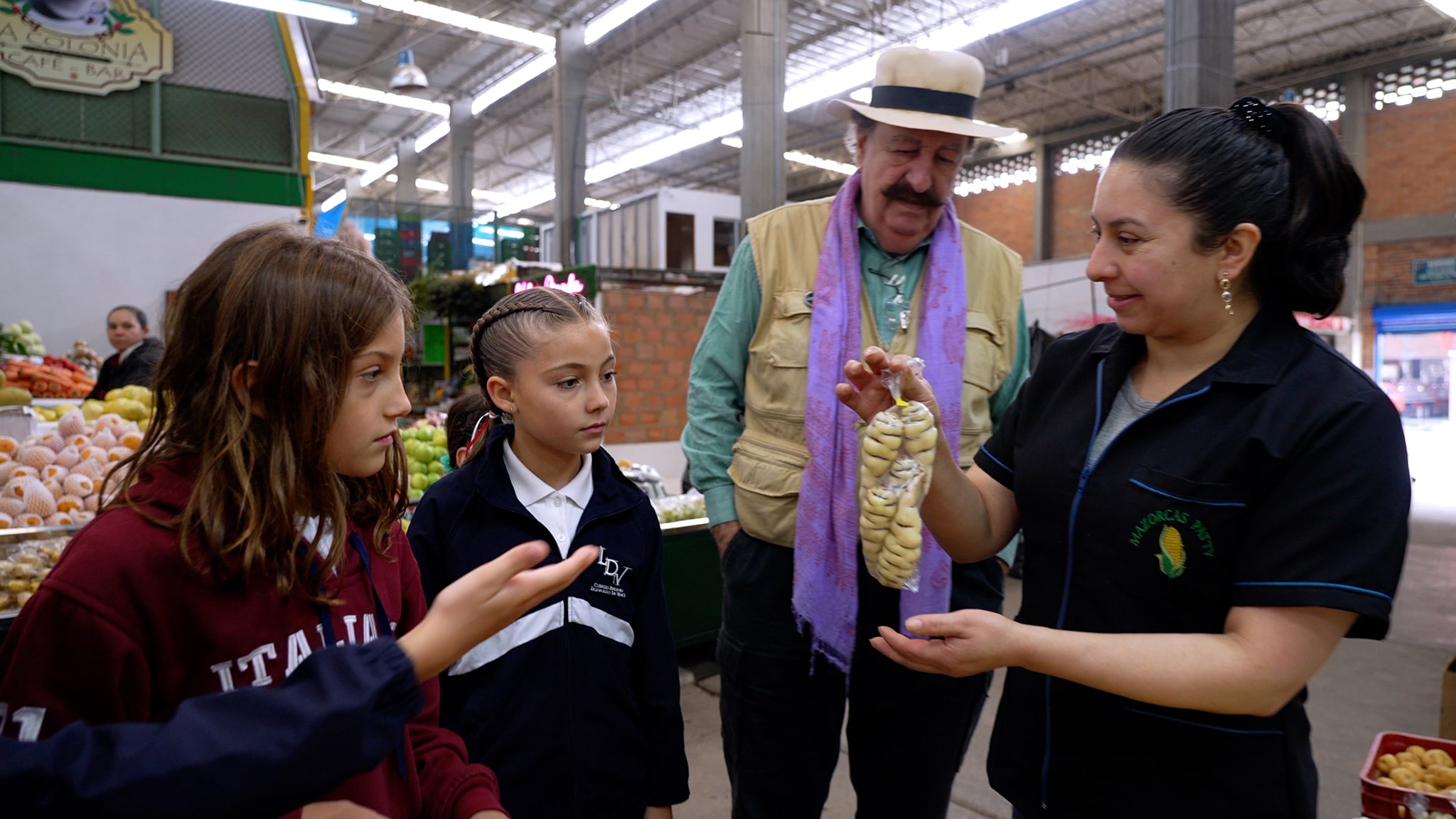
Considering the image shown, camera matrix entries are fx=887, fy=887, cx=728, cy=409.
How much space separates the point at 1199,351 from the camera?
50.5 inches

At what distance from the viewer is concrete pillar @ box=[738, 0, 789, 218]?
8852 mm

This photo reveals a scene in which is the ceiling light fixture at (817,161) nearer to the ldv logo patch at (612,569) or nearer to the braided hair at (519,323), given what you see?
the braided hair at (519,323)

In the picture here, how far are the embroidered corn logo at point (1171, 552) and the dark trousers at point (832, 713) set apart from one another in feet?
2.45

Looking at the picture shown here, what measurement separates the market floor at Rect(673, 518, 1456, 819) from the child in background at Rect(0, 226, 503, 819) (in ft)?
7.13

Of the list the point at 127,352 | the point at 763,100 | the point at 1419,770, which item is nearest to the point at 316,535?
the point at 1419,770

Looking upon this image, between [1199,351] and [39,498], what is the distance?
3.39 meters

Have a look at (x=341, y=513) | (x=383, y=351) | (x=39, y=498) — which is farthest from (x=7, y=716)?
(x=39, y=498)

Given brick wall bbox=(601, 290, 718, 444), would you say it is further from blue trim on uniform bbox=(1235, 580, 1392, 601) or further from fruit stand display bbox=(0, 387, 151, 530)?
blue trim on uniform bbox=(1235, 580, 1392, 601)

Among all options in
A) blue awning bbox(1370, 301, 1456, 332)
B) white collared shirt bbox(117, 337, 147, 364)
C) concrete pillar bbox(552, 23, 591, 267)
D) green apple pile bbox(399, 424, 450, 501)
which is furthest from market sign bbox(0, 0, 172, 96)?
blue awning bbox(1370, 301, 1456, 332)

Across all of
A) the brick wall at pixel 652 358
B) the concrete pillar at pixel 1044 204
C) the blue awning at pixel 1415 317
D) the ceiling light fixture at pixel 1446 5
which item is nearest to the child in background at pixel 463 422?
the brick wall at pixel 652 358

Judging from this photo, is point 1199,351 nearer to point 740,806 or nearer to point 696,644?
point 740,806

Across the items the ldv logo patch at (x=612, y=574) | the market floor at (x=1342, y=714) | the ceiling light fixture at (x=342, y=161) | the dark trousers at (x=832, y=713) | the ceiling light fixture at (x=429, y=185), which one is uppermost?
the ceiling light fixture at (x=429, y=185)

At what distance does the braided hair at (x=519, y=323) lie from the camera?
1662 mm

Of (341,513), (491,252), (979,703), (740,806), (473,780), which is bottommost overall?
(740,806)
